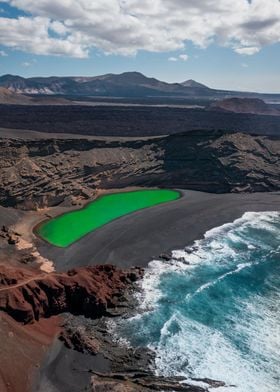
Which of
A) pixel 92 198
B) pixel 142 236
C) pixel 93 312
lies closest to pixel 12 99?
pixel 92 198

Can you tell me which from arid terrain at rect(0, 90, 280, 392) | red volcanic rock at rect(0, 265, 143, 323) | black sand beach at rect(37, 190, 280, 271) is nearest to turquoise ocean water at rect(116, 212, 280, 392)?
arid terrain at rect(0, 90, 280, 392)

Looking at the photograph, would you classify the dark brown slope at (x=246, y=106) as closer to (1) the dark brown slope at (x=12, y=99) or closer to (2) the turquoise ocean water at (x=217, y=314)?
(1) the dark brown slope at (x=12, y=99)

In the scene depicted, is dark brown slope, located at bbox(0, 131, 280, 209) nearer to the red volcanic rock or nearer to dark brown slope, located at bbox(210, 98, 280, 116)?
the red volcanic rock

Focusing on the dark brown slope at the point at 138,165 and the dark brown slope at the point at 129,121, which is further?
the dark brown slope at the point at 129,121

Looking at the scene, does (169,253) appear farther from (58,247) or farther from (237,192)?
(237,192)

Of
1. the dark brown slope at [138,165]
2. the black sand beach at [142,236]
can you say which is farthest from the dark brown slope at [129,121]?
the black sand beach at [142,236]

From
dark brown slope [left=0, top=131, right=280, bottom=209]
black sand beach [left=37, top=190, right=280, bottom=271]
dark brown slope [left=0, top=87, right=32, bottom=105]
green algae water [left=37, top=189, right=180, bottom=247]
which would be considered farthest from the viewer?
dark brown slope [left=0, top=87, right=32, bottom=105]
